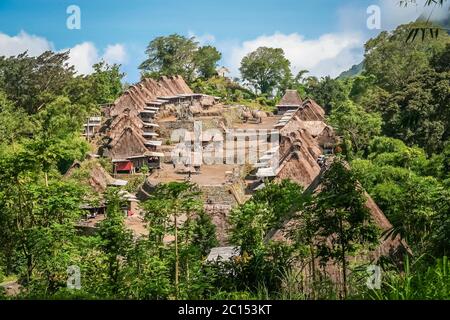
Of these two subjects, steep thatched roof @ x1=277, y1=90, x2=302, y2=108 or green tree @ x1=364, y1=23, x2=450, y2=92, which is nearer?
green tree @ x1=364, y1=23, x2=450, y2=92

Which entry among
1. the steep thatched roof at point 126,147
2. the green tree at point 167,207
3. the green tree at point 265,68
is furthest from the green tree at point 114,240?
the green tree at point 265,68

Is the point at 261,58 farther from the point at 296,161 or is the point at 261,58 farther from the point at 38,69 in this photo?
the point at 296,161

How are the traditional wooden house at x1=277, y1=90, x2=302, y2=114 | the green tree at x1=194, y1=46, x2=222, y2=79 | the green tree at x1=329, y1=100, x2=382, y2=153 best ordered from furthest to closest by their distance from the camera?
the green tree at x1=194, y1=46, x2=222, y2=79
the traditional wooden house at x1=277, y1=90, x2=302, y2=114
the green tree at x1=329, y1=100, x2=382, y2=153

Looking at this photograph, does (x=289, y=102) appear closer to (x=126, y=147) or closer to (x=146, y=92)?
(x=146, y=92)

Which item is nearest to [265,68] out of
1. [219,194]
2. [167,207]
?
[219,194]

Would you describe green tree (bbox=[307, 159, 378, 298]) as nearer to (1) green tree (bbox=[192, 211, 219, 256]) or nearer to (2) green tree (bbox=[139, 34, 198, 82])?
(1) green tree (bbox=[192, 211, 219, 256])

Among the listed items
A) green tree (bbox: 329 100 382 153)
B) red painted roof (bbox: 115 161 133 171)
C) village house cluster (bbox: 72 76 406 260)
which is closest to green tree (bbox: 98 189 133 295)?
village house cluster (bbox: 72 76 406 260)

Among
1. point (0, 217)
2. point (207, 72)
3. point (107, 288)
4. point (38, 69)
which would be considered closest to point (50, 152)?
point (0, 217)

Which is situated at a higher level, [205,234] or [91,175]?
[91,175]
